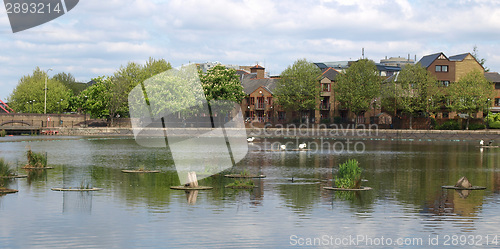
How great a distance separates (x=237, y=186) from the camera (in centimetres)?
3488

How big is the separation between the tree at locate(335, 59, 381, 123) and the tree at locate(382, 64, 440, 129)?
3.96 meters

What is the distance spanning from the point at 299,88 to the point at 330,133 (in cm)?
1471

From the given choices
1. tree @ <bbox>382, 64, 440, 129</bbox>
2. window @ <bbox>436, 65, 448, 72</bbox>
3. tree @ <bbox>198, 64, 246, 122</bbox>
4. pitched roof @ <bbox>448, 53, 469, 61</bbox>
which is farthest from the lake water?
pitched roof @ <bbox>448, 53, 469, 61</bbox>

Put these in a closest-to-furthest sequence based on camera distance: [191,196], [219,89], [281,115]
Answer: [191,196] < [219,89] < [281,115]

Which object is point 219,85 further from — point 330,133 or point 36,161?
point 36,161

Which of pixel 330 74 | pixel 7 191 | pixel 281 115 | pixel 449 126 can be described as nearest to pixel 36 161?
pixel 7 191

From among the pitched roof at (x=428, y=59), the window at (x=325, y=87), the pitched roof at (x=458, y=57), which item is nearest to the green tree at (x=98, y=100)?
the window at (x=325, y=87)

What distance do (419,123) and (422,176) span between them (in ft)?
295

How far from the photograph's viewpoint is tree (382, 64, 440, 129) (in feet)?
416

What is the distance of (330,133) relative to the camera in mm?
126188

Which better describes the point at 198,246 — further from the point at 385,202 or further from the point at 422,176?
the point at 422,176

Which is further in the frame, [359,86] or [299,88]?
[299,88]

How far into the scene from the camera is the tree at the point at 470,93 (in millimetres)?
126062

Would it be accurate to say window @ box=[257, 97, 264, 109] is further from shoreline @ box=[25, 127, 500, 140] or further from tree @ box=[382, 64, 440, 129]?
tree @ box=[382, 64, 440, 129]
